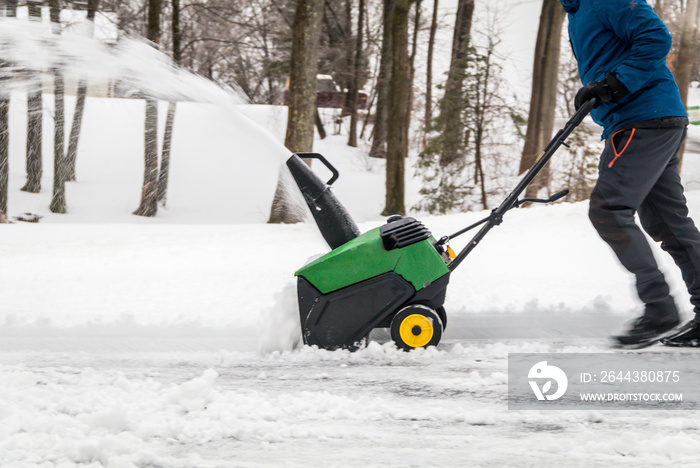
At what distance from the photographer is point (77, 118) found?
1518 cm

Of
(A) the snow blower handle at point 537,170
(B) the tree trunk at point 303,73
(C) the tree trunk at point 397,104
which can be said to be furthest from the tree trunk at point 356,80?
(A) the snow blower handle at point 537,170

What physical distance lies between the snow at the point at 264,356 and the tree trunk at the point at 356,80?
13529mm

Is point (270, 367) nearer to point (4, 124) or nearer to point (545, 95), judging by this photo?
point (545, 95)

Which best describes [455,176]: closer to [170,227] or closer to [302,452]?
[170,227]

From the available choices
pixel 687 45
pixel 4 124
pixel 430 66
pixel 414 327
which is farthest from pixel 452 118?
pixel 414 327

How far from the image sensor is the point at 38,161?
51.9ft

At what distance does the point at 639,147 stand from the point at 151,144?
11472 mm

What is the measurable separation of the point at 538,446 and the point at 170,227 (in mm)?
5296

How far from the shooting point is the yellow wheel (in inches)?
111

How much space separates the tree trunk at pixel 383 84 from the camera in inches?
616

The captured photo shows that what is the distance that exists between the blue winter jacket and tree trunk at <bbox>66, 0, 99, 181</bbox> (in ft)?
28.4

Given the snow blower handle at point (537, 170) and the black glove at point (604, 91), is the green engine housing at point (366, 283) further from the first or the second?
the black glove at point (604, 91)

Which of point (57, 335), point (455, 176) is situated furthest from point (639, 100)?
point (455, 176)

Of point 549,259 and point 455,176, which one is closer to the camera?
point 549,259
